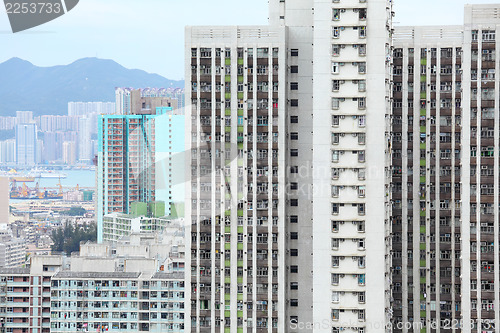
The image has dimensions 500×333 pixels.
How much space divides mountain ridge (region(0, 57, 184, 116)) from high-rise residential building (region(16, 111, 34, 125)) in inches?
23.0

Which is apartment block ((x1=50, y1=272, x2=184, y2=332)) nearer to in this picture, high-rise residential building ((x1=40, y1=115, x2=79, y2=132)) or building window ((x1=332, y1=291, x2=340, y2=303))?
building window ((x1=332, y1=291, x2=340, y2=303))

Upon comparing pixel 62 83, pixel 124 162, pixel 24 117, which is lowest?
pixel 124 162

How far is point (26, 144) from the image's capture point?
6775 centimetres

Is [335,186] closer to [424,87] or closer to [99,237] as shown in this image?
[424,87]

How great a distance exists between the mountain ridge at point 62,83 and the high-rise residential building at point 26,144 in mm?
2336

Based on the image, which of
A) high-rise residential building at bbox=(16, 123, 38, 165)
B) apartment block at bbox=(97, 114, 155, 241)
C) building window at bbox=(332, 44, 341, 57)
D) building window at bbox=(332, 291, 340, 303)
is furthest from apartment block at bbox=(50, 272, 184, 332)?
high-rise residential building at bbox=(16, 123, 38, 165)

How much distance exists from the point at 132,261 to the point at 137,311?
2.60 m

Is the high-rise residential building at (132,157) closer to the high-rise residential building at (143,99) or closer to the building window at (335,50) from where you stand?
the high-rise residential building at (143,99)

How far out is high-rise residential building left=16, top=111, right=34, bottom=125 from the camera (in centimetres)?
6788

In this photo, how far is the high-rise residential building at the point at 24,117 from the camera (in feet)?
223

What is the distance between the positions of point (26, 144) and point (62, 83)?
1003 cm

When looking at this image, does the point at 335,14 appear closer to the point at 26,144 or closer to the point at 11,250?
the point at 11,250

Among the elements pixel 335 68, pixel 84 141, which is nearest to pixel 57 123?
pixel 84 141

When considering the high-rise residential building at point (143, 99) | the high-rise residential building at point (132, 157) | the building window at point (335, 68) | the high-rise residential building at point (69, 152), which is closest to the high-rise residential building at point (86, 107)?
the high-rise residential building at point (143, 99)
